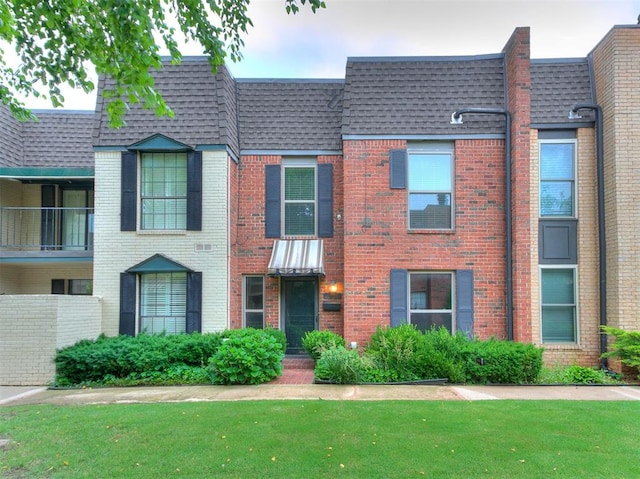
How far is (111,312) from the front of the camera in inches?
393

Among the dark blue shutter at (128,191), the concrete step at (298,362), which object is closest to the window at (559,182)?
the concrete step at (298,362)

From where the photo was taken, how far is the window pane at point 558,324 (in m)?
9.87

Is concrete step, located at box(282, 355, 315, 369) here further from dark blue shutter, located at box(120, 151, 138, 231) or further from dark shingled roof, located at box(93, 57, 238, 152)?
dark shingled roof, located at box(93, 57, 238, 152)

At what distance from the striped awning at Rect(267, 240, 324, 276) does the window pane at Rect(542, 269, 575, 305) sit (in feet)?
16.9

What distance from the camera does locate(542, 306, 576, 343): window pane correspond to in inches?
388

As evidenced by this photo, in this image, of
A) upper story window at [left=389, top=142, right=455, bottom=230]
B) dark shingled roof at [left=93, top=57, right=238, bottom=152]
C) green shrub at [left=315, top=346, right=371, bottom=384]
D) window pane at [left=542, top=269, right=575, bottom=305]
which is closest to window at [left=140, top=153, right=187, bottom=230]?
dark shingled roof at [left=93, top=57, right=238, bottom=152]

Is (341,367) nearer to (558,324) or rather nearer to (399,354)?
(399,354)

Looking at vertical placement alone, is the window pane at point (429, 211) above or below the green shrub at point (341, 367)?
above

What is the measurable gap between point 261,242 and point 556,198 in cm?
708

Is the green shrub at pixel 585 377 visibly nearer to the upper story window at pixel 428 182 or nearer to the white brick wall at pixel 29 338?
the upper story window at pixel 428 182

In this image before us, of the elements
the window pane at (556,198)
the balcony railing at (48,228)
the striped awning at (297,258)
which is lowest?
the striped awning at (297,258)

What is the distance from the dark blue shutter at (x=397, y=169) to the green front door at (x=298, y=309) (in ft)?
10.3

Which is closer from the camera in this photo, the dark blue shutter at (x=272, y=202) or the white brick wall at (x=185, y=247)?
the white brick wall at (x=185, y=247)

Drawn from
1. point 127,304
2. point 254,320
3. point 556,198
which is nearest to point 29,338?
point 127,304
